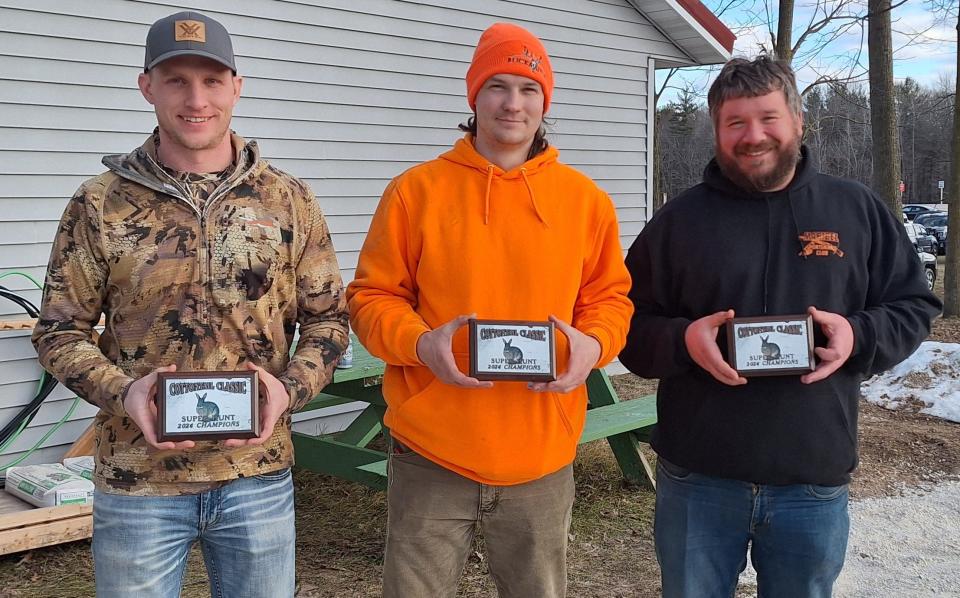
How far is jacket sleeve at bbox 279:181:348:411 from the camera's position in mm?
2361

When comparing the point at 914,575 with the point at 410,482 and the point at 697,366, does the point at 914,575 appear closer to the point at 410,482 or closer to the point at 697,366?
the point at 697,366

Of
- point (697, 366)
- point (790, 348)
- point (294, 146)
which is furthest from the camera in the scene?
point (294, 146)

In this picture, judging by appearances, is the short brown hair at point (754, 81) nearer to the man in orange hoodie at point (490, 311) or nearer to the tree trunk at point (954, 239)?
the man in orange hoodie at point (490, 311)

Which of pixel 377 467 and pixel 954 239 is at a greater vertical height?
pixel 954 239

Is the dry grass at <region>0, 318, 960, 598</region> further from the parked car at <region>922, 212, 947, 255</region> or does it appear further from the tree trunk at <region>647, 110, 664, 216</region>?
the parked car at <region>922, 212, 947, 255</region>

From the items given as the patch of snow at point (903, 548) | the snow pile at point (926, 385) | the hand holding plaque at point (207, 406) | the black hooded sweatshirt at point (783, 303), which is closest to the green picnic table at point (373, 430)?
the patch of snow at point (903, 548)

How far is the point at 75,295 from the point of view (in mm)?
2229

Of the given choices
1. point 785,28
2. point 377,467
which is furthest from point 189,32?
point 785,28

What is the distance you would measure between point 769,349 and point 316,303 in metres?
1.24

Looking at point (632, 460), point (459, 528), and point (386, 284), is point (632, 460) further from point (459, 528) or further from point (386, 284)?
point (386, 284)

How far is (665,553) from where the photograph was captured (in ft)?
8.63

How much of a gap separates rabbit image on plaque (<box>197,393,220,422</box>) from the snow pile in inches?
277

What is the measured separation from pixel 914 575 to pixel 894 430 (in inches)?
114

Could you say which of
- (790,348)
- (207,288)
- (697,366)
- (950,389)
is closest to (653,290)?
(697,366)
